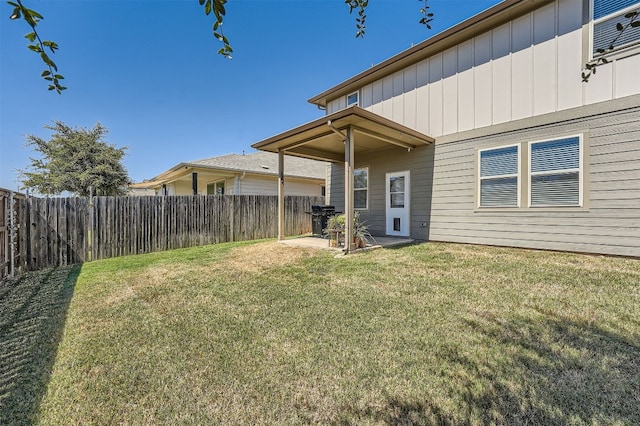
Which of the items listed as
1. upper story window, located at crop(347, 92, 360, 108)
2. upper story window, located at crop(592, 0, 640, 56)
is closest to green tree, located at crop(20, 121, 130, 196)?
upper story window, located at crop(347, 92, 360, 108)

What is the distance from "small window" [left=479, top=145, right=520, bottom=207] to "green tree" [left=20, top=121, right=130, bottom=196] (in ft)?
64.0

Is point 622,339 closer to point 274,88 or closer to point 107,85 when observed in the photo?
point 274,88

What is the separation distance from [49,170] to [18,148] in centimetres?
281

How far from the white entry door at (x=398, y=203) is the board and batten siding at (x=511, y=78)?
151cm

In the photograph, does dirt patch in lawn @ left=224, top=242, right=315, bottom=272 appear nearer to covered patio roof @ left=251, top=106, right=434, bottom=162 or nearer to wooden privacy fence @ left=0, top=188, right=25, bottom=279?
covered patio roof @ left=251, top=106, right=434, bottom=162

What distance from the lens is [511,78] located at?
6262 mm

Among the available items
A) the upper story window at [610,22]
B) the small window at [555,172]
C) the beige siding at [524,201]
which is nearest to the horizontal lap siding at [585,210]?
the beige siding at [524,201]

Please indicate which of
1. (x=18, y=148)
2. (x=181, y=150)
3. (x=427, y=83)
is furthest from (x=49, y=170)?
(x=427, y=83)

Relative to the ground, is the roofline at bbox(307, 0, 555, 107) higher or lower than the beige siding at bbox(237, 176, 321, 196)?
higher

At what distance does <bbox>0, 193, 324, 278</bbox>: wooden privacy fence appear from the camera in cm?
616

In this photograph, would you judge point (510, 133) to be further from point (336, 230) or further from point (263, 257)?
point (263, 257)

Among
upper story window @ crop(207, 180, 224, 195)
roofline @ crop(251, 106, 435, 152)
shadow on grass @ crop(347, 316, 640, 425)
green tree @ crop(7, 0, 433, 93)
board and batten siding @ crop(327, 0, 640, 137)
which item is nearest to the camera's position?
green tree @ crop(7, 0, 433, 93)

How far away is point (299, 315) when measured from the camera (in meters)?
3.32

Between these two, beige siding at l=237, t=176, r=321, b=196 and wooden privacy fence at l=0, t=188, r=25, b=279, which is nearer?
wooden privacy fence at l=0, t=188, r=25, b=279
